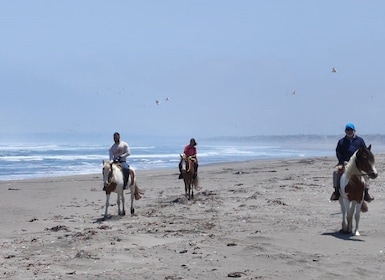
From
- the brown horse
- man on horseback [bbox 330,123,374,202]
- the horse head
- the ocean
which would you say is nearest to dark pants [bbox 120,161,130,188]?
the brown horse

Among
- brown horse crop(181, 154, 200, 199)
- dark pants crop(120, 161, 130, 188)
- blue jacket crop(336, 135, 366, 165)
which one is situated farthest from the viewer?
brown horse crop(181, 154, 200, 199)

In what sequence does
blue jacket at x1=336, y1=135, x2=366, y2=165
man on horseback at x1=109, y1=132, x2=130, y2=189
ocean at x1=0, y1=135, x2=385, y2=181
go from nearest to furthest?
1. blue jacket at x1=336, y1=135, x2=366, y2=165
2. man on horseback at x1=109, y1=132, x2=130, y2=189
3. ocean at x1=0, y1=135, x2=385, y2=181

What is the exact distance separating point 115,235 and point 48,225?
306 cm

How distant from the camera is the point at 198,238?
11.5 meters

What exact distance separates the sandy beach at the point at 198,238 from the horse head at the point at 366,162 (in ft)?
3.84

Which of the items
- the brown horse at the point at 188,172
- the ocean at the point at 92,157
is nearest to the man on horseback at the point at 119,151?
the brown horse at the point at 188,172

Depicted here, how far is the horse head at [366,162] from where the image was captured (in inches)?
443

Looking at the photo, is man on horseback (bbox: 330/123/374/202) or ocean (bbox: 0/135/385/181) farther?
ocean (bbox: 0/135/385/181)

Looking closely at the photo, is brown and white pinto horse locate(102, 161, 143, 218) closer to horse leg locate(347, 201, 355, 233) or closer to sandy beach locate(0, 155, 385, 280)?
sandy beach locate(0, 155, 385, 280)

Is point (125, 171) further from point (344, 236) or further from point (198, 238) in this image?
point (344, 236)

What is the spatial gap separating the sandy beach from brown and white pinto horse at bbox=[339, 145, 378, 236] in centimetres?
44

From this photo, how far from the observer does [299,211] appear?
594 inches

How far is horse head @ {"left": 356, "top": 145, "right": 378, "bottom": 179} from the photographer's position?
11250mm

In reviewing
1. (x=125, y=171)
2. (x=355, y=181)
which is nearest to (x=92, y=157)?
(x=125, y=171)
